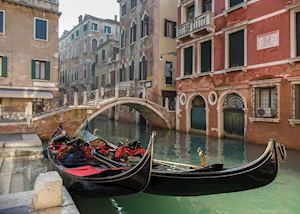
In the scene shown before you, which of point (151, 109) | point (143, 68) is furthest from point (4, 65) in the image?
point (143, 68)

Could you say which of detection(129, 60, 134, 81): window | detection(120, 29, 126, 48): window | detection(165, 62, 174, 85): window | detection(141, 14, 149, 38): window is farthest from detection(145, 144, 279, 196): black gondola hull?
Answer: detection(120, 29, 126, 48): window

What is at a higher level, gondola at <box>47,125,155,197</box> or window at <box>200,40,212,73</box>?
window at <box>200,40,212,73</box>

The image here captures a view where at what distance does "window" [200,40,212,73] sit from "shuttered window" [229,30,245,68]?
1.28 meters

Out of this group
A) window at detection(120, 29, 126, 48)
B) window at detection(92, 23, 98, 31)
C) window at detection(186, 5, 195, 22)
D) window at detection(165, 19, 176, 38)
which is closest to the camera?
window at detection(186, 5, 195, 22)

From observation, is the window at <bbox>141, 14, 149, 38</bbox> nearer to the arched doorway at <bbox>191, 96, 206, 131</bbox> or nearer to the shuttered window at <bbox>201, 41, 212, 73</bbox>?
the shuttered window at <bbox>201, 41, 212, 73</bbox>

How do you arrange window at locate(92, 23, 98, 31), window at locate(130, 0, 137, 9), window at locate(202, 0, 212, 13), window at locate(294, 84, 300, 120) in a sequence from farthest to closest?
window at locate(92, 23, 98, 31), window at locate(130, 0, 137, 9), window at locate(202, 0, 212, 13), window at locate(294, 84, 300, 120)

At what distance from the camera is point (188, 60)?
1359cm

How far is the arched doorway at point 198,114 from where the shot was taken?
12750mm

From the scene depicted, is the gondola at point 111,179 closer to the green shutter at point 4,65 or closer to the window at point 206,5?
the green shutter at point 4,65

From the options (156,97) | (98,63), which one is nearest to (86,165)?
(156,97)

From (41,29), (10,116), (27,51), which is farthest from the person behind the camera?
(41,29)

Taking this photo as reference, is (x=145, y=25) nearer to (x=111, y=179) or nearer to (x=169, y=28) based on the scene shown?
(x=169, y=28)

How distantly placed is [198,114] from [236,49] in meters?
3.73

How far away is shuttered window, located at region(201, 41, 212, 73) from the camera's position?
12242 millimetres
